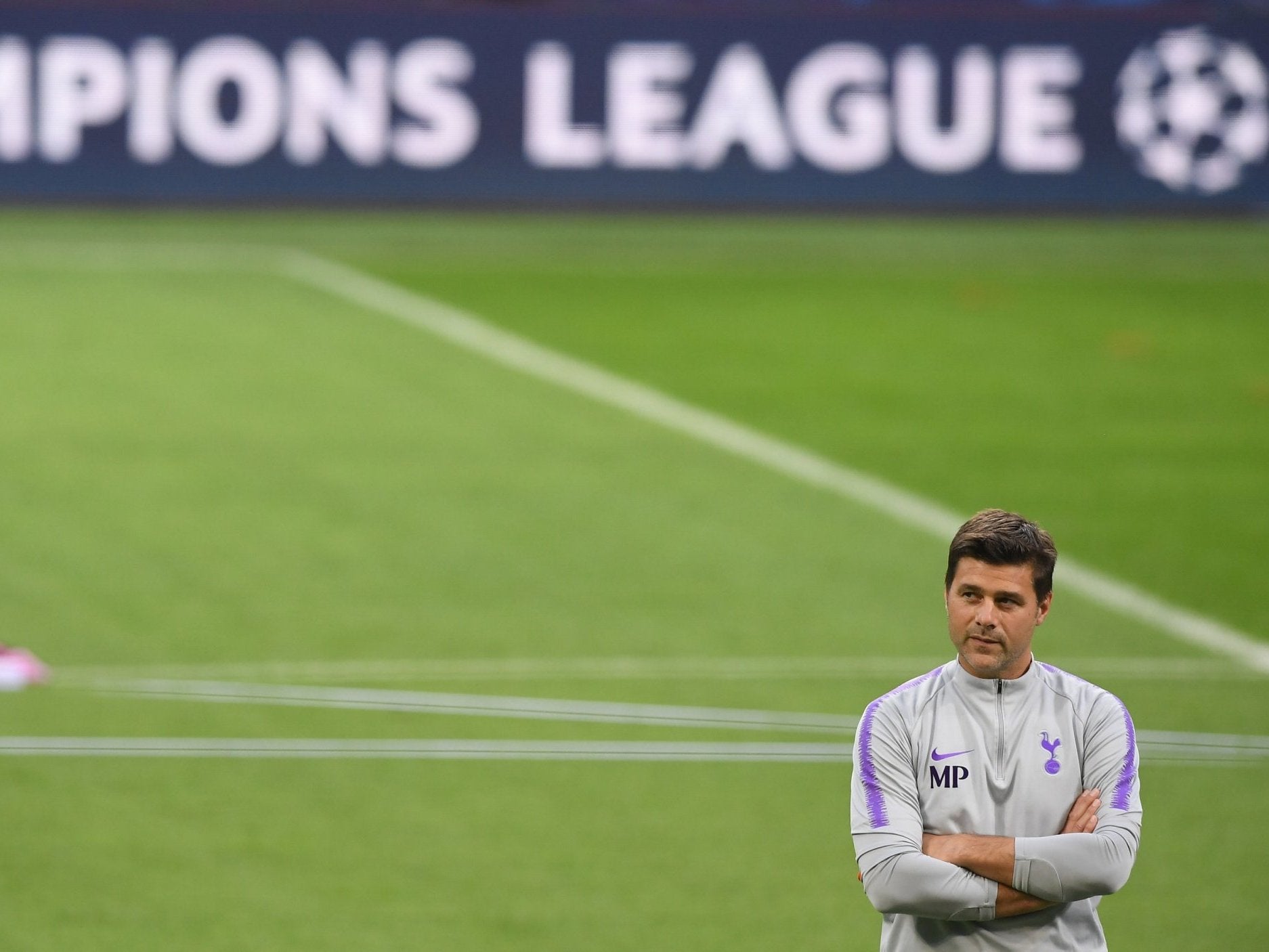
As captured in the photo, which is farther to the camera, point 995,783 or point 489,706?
point 489,706

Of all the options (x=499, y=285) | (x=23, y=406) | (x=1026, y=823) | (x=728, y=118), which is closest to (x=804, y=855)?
(x=1026, y=823)

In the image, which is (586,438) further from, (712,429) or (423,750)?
(423,750)

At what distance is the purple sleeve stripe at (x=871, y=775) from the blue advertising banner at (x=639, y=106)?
16832mm

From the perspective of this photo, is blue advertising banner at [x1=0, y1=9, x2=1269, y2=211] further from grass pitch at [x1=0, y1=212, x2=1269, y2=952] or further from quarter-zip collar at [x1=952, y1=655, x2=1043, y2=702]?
quarter-zip collar at [x1=952, y1=655, x2=1043, y2=702]

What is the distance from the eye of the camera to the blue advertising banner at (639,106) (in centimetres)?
2011

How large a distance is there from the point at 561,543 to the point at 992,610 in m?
7.07

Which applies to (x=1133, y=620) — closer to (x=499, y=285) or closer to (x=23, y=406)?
(x=23, y=406)

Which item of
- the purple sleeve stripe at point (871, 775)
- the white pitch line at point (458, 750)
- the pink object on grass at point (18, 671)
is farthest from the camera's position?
the pink object on grass at point (18, 671)

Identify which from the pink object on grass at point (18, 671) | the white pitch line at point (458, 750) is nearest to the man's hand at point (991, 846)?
the white pitch line at point (458, 750)

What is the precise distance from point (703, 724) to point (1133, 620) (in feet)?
7.93

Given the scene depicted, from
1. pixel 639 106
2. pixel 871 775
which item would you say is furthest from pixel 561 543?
pixel 639 106

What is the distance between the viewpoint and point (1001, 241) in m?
21.0

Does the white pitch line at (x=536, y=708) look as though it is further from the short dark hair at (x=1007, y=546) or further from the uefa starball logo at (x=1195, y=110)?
the uefa starball logo at (x=1195, y=110)

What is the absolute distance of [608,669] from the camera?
877 cm
